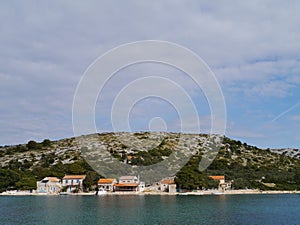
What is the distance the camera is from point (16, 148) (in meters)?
112

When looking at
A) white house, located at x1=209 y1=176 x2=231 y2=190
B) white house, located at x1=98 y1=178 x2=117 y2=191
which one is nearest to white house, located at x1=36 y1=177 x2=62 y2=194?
white house, located at x1=98 y1=178 x2=117 y2=191

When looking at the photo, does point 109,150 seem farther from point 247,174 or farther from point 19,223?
point 19,223

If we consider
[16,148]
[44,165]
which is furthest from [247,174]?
[16,148]

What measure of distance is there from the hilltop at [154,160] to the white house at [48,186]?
136 centimetres

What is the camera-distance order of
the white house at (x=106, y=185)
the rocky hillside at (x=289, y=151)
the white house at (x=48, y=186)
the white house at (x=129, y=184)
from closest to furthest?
the white house at (x=48, y=186) < the white house at (x=129, y=184) < the white house at (x=106, y=185) < the rocky hillside at (x=289, y=151)

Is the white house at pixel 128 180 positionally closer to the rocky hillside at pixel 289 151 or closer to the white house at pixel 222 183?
the white house at pixel 222 183

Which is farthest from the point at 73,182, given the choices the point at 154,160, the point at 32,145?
the point at 32,145

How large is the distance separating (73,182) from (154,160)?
76.2ft

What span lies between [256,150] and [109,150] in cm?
4697

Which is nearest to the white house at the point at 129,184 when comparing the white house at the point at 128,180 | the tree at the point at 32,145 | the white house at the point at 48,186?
the white house at the point at 128,180

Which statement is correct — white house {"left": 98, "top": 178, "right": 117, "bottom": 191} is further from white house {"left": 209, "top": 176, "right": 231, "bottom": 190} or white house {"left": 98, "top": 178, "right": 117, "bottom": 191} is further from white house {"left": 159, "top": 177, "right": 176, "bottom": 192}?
white house {"left": 209, "top": 176, "right": 231, "bottom": 190}

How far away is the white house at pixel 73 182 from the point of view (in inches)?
3088

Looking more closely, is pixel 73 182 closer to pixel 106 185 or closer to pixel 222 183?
pixel 106 185

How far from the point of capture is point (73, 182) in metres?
79.6
